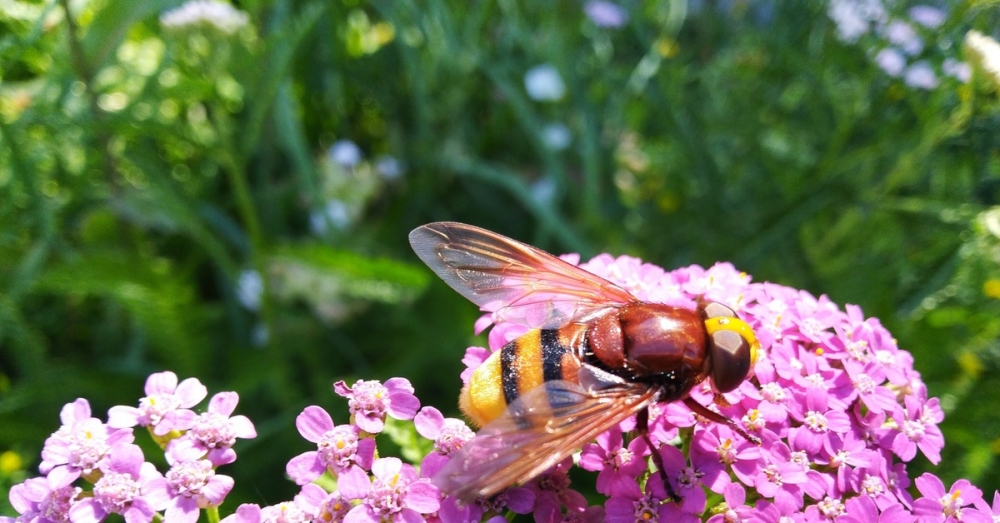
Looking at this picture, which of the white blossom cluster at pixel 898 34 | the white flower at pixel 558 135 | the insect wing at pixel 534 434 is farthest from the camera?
the white flower at pixel 558 135

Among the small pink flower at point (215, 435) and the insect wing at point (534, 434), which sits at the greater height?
the small pink flower at point (215, 435)

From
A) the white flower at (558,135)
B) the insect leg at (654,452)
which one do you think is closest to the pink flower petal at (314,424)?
the insect leg at (654,452)

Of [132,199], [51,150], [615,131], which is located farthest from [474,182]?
[51,150]

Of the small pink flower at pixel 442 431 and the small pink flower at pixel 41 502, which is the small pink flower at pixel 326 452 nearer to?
the small pink flower at pixel 442 431

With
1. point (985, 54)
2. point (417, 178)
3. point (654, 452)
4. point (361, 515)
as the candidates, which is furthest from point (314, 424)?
point (417, 178)

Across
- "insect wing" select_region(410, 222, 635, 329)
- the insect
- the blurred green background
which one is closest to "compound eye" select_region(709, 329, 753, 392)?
the insect

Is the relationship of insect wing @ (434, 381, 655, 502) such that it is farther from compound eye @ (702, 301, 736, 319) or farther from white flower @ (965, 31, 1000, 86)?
white flower @ (965, 31, 1000, 86)
